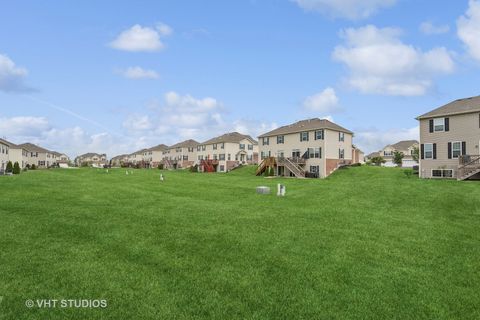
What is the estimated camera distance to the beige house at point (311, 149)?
158 feet

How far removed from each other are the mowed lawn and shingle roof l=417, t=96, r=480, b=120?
21527 millimetres

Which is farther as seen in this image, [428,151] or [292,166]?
[292,166]

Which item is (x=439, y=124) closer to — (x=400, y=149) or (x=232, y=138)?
(x=232, y=138)

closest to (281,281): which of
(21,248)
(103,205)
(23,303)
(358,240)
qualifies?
(358,240)

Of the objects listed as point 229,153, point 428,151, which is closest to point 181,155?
point 229,153

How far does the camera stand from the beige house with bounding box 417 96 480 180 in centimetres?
3228

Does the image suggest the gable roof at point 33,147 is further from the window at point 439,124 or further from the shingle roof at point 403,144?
the shingle roof at point 403,144

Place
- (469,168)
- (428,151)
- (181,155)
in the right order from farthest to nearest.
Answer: (181,155) → (428,151) → (469,168)

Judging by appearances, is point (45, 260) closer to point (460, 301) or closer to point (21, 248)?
point (21, 248)

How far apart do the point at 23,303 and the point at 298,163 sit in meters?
45.8

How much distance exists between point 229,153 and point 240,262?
212 feet

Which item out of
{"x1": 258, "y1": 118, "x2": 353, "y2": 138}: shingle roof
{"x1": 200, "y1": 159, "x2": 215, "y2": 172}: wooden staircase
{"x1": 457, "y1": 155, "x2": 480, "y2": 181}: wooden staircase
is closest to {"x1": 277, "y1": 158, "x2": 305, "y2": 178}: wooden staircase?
{"x1": 258, "y1": 118, "x2": 353, "y2": 138}: shingle roof

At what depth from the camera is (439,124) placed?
3547 cm

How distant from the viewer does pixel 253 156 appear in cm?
7819
